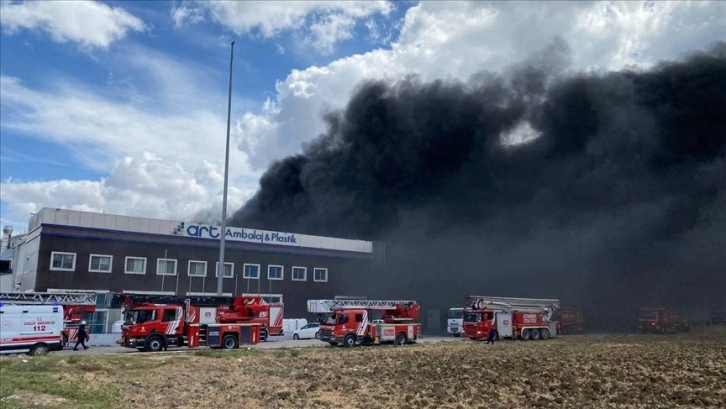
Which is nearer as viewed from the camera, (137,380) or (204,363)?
(137,380)

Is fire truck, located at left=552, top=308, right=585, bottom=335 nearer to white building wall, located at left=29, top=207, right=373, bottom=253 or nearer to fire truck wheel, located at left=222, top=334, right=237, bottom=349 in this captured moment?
white building wall, located at left=29, top=207, right=373, bottom=253

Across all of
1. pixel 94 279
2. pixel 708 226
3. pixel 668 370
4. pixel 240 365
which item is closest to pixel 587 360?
pixel 668 370

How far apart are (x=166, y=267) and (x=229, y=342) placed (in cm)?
2102

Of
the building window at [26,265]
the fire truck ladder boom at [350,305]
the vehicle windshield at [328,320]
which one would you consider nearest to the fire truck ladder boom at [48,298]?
the fire truck ladder boom at [350,305]

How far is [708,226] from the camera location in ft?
189

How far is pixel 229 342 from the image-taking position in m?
32.6

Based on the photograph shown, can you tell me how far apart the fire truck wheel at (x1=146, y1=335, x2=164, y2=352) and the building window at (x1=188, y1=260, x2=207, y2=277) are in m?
21.7

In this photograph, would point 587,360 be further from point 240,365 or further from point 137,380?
point 137,380

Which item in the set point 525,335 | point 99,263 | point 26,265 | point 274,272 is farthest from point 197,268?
point 525,335

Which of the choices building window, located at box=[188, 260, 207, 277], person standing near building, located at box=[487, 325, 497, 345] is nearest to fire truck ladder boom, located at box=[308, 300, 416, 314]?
person standing near building, located at box=[487, 325, 497, 345]

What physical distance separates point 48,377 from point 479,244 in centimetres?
5646

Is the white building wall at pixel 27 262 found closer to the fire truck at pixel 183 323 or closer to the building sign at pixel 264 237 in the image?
the building sign at pixel 264 237

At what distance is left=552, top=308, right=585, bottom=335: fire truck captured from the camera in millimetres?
50272

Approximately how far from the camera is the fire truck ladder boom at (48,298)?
31.0 metres
